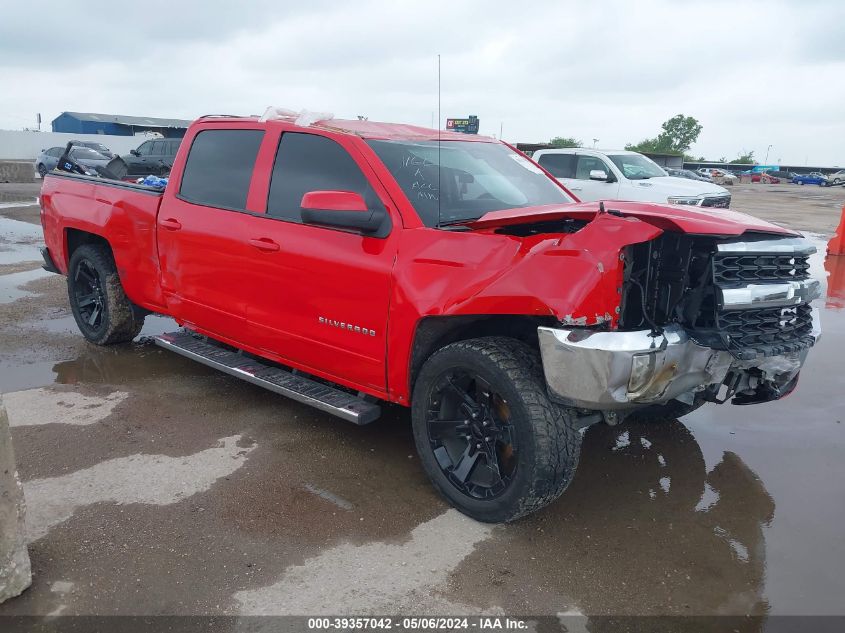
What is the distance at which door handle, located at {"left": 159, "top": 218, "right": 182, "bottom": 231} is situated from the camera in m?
4.59

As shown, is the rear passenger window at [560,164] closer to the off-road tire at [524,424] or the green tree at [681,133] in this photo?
the off-road tire at [524,424]

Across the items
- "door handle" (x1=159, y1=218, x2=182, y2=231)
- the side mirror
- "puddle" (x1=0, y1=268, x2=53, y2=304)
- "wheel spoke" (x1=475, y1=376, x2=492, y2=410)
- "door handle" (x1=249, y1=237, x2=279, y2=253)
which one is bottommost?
"puddle" (x1=0, y1=268, x2=53, y2=304)

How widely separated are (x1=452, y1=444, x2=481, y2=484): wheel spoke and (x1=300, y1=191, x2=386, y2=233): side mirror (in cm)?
121

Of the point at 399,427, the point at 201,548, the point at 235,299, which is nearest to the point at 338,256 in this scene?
the point at 235,299

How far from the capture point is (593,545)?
311cm

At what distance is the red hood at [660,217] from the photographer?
8.91 feet

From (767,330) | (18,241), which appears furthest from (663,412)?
(18,241)

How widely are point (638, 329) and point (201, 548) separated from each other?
212 centimetres

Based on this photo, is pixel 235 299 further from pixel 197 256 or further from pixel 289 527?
pixel 289 527

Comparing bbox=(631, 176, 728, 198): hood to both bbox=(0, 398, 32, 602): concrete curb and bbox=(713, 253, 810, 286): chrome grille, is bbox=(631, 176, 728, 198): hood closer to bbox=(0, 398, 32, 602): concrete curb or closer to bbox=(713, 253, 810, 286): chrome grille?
bbox=(713, 253, 810, 286): chrome grille

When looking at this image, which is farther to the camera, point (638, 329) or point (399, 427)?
point (399, 427)

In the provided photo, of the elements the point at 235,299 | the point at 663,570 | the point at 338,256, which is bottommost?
the point at 663,570

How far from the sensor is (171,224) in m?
4.63

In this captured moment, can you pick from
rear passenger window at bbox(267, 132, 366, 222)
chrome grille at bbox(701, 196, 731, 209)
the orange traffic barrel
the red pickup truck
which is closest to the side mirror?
the red pickup truck
